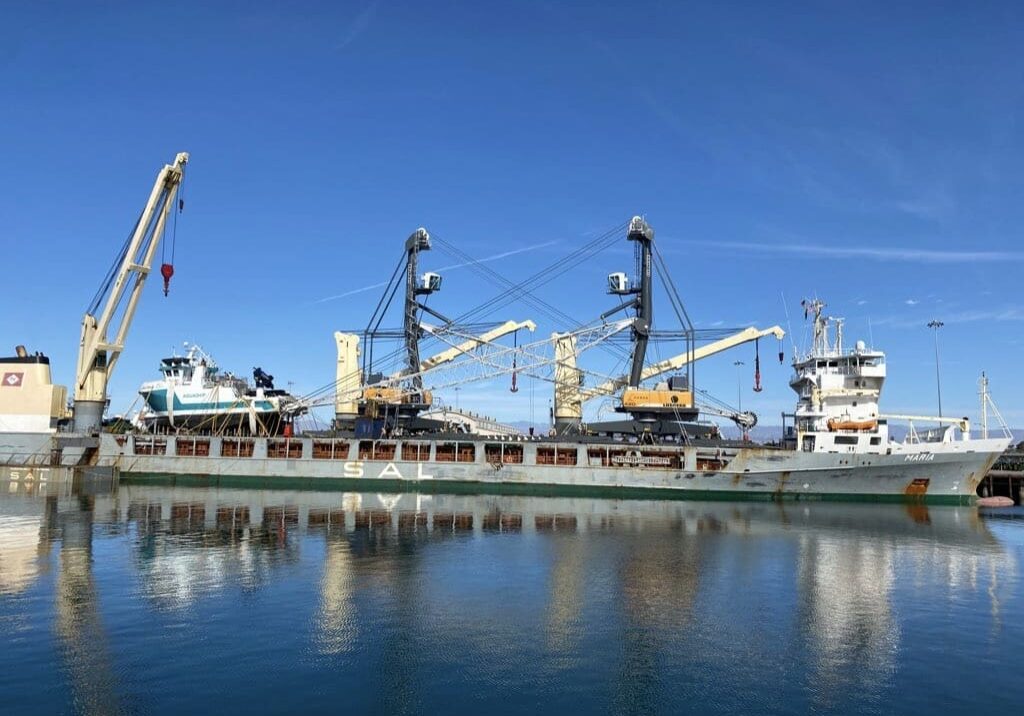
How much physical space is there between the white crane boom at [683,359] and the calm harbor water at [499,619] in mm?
29499

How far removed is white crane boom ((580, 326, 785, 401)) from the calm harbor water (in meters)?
29.5

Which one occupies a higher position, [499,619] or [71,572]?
[71,572]

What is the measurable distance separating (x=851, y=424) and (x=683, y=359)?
1859 cm

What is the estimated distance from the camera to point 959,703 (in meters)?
14.3

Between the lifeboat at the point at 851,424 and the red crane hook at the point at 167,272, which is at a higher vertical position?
the red crane hook at the point at 167,272

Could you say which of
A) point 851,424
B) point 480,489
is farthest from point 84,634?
point 851,424

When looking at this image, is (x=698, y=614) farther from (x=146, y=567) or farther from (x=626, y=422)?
(x=626, y=422)

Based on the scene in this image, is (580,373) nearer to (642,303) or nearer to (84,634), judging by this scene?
(642,303)

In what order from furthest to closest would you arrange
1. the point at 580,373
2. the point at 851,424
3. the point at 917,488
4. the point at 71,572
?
the point at 580,373 < the point at 851,424 < the point at 917,488 < the point at 71,572

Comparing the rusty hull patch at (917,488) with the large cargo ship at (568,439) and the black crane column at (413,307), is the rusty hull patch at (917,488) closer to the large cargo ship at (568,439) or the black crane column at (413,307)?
the large cargo ship at (568,439)

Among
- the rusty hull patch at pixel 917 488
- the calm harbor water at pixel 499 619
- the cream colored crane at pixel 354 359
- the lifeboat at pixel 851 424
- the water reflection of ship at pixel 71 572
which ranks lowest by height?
the calm harbor water at pixel 499 619

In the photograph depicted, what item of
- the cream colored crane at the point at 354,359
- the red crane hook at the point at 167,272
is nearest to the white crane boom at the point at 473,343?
the cream colored crane at the point at 354,359

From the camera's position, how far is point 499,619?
62.8 feet

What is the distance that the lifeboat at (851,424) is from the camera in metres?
52.9
